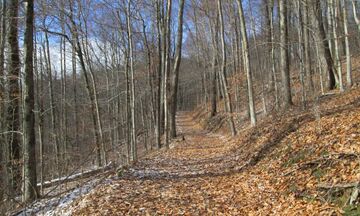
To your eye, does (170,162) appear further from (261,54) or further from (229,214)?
(261,54)

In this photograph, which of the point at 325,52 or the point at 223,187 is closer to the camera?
the point at 223,187

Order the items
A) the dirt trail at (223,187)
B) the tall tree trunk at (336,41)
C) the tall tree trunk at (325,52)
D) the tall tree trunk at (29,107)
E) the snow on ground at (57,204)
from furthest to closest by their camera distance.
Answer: the tall tree trunk at (325,52), the tall tree trunk at (336,41), the tall tree trunk at (29,107), the snow on ground at (57,204), the dirt trail at (223,187)

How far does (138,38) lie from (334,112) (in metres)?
17.4

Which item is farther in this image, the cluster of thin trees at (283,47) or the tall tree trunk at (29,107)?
the cluster of thin trees at (283,47)

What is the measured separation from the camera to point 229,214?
21.9 feet

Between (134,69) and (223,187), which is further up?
(134,69)

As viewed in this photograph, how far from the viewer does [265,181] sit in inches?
321

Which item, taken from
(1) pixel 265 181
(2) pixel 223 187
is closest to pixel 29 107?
(2) pixel 223 187

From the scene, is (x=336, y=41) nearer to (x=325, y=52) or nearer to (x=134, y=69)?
(x=325, y=52)

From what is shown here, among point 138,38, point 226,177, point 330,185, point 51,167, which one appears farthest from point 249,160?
point 138,38

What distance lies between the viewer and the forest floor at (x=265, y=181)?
6.18 metres

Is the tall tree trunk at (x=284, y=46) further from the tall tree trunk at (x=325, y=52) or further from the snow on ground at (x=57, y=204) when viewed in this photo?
the snow on ground at (x=57, y=204)

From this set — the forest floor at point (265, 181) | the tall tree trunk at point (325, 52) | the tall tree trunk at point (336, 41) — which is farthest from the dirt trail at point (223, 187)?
the tall tree trunk at point (325, 52)

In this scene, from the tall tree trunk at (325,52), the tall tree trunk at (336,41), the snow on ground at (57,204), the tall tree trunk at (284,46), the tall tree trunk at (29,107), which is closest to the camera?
the snow on ground at (57,204)
